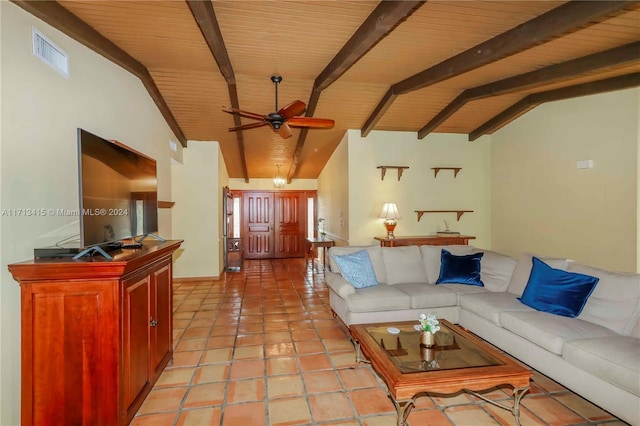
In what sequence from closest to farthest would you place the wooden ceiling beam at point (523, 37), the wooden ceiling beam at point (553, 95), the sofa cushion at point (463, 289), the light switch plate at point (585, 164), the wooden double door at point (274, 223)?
the wooden ceiling beam at point (523, 37), the sofa cushion at point (463, 289), the wooden ceiling beam at point (553, 95), the light switch plate at point (585, 164), the wooden double door at point (274, 223)

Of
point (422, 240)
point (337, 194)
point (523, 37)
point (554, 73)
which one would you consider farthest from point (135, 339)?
point (337, 194)

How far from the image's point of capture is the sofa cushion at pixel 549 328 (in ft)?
7.64

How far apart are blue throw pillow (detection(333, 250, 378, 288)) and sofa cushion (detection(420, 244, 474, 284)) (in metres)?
0.76

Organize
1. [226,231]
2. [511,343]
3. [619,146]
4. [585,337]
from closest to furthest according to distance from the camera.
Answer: [585,337], [511,343], [619,146], [226,231]

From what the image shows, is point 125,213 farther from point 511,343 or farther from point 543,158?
point 543,158

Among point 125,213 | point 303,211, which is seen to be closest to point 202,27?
point 125,213

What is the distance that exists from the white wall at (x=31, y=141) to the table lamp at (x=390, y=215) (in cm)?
427

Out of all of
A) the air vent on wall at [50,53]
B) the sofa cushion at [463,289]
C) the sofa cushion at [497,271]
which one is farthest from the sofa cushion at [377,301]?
the air vent on wall at [50,53]

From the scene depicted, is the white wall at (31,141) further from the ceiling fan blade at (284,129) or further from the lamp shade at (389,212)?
the lamp shade at (389,212)

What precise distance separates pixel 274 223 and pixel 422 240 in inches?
188

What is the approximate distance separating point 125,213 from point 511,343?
3461 mm

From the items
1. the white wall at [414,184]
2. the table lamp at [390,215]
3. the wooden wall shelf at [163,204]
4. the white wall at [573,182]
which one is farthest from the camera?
the white wall at [414,184]

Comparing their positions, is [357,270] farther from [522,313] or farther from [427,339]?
[522,313]

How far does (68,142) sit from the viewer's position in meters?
2.52
